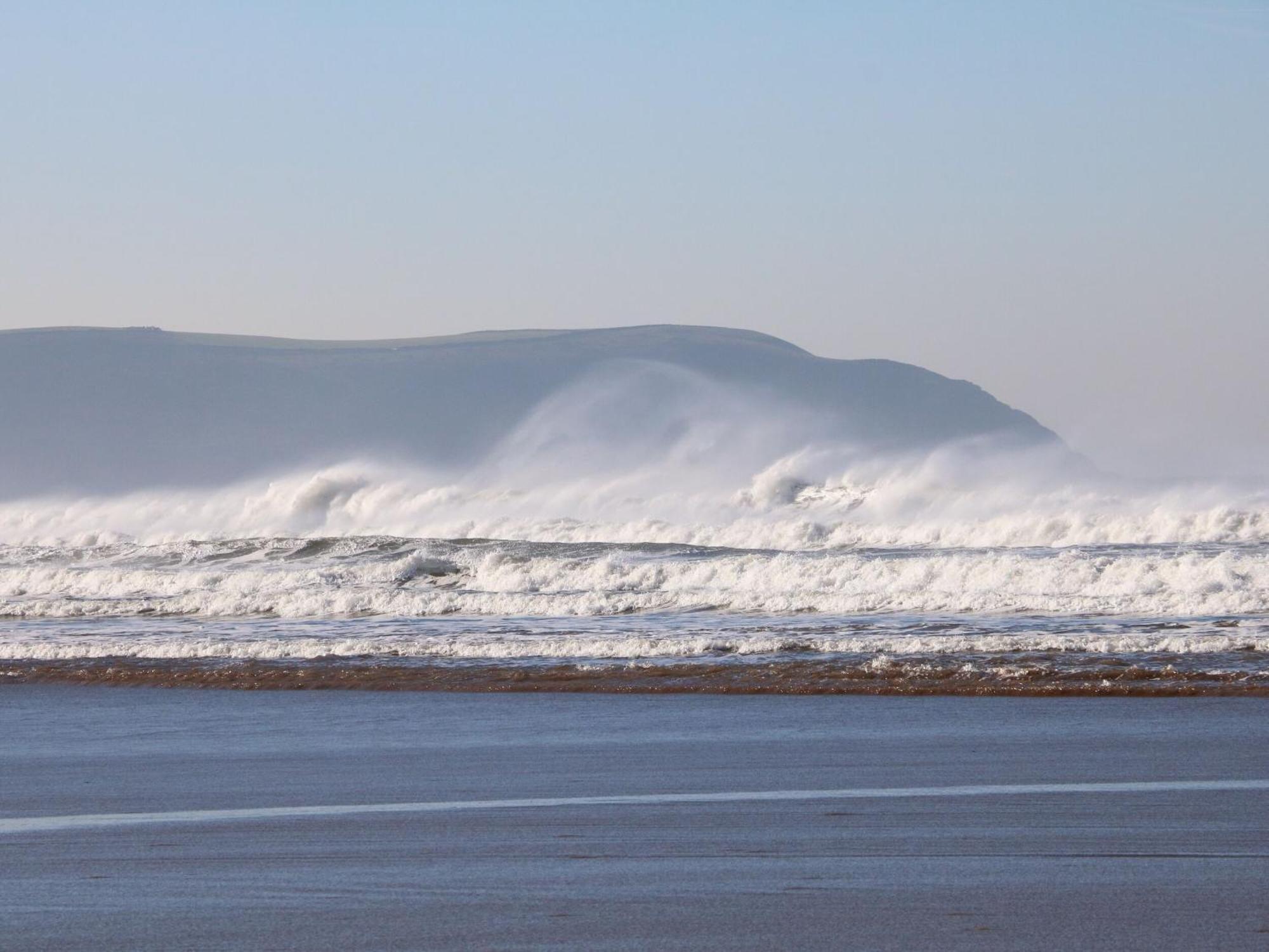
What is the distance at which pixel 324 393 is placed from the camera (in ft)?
303

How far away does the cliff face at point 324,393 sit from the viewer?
8594 cm

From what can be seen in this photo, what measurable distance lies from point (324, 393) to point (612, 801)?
89.6m

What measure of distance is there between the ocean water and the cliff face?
172 feet

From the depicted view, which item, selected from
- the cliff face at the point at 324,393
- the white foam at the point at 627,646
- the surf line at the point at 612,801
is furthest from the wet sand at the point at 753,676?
the cliff face at the point at 324,393

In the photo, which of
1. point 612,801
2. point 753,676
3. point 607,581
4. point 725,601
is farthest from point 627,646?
point 607,581

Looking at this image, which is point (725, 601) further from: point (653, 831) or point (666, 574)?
point (653, 831)

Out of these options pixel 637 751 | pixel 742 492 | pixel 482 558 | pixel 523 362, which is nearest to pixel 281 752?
pixel 637 751

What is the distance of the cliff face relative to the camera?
8594 cm

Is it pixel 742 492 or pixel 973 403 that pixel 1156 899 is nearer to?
pixel 742 492

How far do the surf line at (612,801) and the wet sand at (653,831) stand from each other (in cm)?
2

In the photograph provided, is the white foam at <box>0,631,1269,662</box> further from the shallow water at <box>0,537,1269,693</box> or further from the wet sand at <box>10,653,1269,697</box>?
the wet sand at <box>10,653,1269,697</box>

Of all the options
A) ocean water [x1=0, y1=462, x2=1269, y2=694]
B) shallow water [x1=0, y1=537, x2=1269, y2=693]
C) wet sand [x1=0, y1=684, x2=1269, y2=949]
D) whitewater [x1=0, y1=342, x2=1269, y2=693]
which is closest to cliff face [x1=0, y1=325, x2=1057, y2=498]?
whitewater [x1=0, y1=342, x2=1269, y2=693]

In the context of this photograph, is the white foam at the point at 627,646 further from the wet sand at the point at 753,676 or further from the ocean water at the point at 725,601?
the wet sand at the point at 753,676

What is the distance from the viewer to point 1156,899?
353 cm
